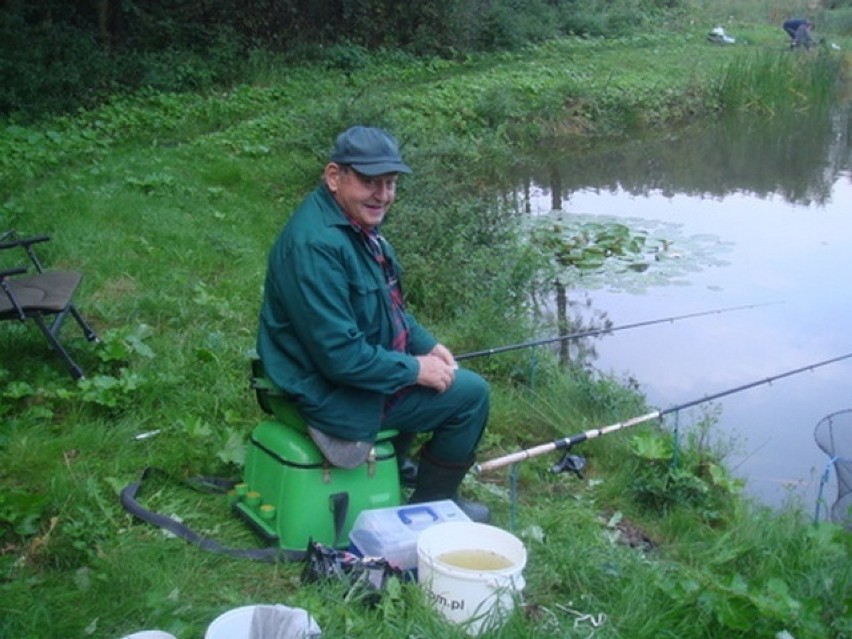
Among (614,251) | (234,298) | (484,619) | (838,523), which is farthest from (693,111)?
(484,619)

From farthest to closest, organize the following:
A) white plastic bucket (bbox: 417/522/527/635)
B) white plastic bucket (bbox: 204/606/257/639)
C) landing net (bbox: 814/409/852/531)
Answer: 1. landing net (bbox: 814/409/852/531)
2. white plastic bucket (bbox: 417/522/527/635)
3. white plastic bucket (bbox: 204/606/257/639)

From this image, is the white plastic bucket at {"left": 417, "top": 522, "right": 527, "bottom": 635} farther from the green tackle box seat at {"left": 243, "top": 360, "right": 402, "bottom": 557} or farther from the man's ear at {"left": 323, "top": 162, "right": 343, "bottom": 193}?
the man's ear at {"left": 323, "top": 162, "right": 343, "bottom": 193}

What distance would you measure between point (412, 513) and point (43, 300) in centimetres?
231

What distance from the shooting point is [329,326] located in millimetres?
3141

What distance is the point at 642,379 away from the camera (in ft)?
21.4

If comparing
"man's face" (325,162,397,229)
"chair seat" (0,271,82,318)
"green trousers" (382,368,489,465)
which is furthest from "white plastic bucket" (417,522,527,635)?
"chair seat" (0,271,82,318)

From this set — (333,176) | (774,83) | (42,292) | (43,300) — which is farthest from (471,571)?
(774,83)

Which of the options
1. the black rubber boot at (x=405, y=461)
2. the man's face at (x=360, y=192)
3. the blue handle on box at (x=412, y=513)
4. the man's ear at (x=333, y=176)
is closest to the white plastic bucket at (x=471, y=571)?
the blue handle on box at (x=412, y=513)

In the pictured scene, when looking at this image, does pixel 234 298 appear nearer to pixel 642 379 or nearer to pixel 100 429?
pixel 100 429

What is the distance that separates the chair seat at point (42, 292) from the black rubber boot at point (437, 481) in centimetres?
198

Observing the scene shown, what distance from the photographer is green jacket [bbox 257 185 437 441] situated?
3.15 metres

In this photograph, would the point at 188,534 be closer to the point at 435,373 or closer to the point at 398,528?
the point at 398,528

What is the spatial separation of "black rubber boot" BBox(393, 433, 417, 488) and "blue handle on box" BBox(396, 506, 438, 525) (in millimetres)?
323

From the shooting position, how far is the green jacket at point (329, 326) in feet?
10.3
